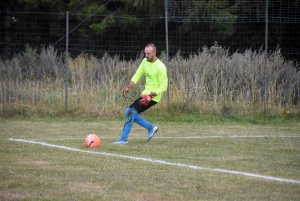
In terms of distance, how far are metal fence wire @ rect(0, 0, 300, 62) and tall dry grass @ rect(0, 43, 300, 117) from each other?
21.1 ft

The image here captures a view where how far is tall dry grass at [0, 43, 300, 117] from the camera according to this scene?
17422mm

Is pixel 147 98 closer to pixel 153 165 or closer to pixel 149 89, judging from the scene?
pixel 149 89

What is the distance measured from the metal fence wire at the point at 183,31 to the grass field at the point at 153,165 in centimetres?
1233

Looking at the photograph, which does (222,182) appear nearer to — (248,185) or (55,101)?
(248,185)

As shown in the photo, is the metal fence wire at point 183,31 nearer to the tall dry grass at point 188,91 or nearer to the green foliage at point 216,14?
the green foliage at point 216,14

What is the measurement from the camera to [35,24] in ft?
107

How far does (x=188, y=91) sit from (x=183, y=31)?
34.7 ft

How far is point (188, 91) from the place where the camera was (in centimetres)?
1777

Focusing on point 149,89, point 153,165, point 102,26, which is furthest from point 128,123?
point 102,26

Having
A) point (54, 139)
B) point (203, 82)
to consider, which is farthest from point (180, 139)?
point (203, 82)

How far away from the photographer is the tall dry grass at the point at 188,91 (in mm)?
17422

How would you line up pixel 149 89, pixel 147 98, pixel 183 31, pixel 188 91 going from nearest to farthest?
pixel 147 98, pixel 149 89, pixel 188 91, pixel 183 31

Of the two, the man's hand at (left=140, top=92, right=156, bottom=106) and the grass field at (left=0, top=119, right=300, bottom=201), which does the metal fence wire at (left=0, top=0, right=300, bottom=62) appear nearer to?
the grass field at (left=0, top=119, right=300, bottom=201)

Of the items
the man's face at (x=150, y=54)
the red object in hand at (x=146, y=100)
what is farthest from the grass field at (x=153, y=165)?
the man's face at (x=150, y=54)
